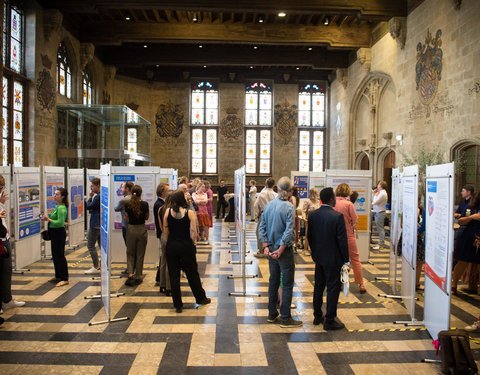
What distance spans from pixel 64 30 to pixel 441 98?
11716 mm

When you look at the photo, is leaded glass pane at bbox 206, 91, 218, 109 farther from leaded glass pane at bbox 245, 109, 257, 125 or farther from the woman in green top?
the woman in green top

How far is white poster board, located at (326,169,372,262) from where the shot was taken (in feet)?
23.8

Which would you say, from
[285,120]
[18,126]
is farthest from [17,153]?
[285,120]

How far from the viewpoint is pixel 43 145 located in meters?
11.5

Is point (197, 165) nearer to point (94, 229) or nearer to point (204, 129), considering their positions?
point (204, 129)

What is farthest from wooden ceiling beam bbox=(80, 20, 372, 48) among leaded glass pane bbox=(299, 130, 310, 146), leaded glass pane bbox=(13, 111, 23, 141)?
leaded glass pane bbox=(299, 130, 310, 146)

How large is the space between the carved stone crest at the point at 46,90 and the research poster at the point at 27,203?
5.64 meters

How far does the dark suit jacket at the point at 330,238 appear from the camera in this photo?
3.92 metres

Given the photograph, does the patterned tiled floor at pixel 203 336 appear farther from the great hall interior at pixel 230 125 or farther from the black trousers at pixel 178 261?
the black trousers at pixel 178 261

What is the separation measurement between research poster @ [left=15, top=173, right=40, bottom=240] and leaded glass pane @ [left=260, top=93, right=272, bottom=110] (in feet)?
49.8

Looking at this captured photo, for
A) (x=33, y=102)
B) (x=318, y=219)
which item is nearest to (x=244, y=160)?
(x=33, y=102)

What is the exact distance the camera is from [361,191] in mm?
7293

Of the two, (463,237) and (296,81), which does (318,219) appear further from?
(296,81)

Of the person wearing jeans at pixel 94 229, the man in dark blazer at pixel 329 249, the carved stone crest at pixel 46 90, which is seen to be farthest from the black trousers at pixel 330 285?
the carved stone crest at pixel 46 90
